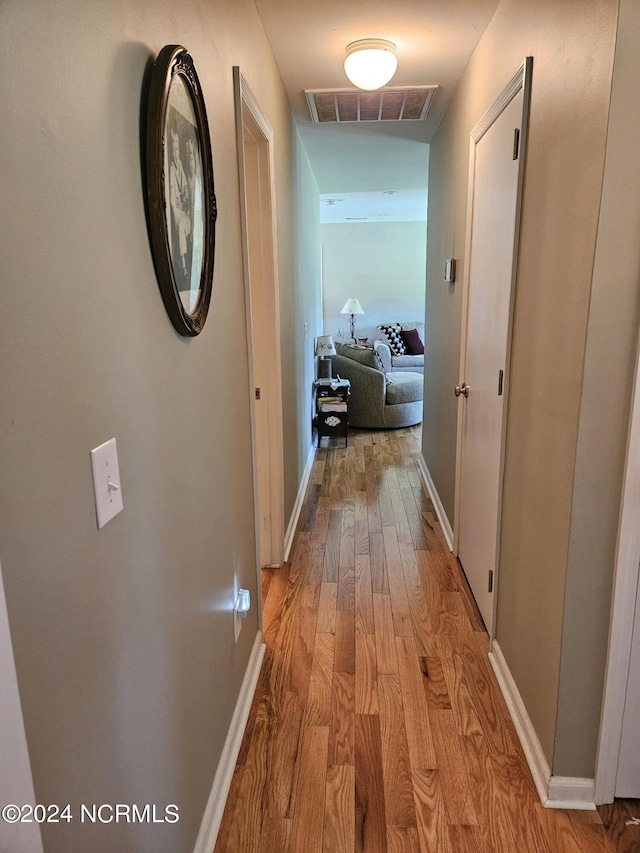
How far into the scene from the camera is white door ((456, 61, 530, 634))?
1935 mm

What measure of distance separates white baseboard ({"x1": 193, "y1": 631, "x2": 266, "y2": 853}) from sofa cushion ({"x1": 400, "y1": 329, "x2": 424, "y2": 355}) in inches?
253

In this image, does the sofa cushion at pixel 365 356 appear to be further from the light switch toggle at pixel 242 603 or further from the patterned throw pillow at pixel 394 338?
the light switch toggle at pixel 242 603

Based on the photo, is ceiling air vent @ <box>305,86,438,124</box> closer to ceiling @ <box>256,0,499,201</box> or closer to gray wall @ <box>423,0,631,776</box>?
ceiling @ <box>256,0,499,201</box>

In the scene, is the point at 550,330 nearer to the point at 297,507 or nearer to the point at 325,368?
the point at 297,507

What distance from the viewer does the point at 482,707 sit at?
191 centimetres

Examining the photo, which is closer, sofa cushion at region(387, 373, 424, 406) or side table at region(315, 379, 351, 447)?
side table at region(315, 379, 351, 447)

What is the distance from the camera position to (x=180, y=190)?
1.17 m

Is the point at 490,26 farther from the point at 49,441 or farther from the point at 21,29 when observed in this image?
the point at 49,441

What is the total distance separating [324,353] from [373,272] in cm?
358

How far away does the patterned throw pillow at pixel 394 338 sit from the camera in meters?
8.10

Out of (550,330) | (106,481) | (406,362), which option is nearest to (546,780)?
(550,330)

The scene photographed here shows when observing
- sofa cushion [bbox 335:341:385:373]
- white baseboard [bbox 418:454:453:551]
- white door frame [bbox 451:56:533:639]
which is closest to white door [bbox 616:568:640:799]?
white door frame [bbox 451:56:533:639]

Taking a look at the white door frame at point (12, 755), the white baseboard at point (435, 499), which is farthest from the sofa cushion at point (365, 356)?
the white door frame at point (12, 755)

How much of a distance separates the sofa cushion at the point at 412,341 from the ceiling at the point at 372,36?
4.32 metres
